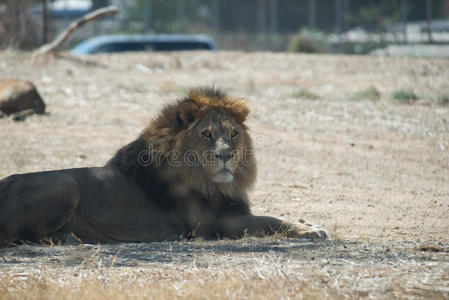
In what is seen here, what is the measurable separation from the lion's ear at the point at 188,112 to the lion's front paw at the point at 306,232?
4.32 ft

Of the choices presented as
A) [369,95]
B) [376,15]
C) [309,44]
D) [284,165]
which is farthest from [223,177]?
[376,15]

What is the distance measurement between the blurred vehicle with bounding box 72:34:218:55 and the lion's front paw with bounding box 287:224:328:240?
1397cm

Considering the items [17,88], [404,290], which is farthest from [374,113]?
[404,290]

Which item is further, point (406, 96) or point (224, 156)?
point (406, 96)

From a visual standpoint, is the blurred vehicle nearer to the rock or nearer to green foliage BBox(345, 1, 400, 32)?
green foliage BBox(345, 1, 400, 32)

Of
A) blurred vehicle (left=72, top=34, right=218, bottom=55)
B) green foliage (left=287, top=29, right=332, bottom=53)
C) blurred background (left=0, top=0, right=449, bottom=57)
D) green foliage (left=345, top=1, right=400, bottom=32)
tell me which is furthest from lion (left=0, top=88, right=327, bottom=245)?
green foliage (left=345, top=1, right=400, bottom=32)

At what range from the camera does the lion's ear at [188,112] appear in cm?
607

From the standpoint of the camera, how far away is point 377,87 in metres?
14.1

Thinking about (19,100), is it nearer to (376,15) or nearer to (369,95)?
(369,95)

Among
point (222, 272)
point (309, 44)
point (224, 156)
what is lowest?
point (222, 272)

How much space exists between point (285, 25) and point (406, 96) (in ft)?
44.1

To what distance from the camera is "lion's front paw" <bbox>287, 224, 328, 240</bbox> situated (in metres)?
5.86

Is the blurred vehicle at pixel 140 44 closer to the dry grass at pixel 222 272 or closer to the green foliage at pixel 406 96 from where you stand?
the green foliage at pixel 406 96

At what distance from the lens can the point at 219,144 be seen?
5898 millimetres
